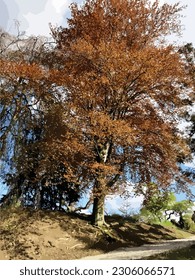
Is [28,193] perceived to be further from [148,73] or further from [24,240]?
[148,73]

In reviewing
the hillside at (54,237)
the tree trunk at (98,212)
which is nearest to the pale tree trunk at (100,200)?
the tree trunk at (98,212)

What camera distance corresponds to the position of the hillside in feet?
51.2

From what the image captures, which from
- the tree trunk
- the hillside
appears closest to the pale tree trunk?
the tree trunk

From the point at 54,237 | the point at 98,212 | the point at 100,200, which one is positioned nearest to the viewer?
the point at 54,237

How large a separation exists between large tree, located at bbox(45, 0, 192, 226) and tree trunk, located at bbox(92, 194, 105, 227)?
0.01 metres

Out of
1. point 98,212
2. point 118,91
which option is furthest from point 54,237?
point 118,91

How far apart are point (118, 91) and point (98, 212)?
20.2 feet

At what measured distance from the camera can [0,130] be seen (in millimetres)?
19297

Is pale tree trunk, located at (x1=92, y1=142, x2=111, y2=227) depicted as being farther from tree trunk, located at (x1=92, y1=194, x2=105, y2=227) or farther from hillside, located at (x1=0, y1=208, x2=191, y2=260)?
hillside, located at (x1=0, y1=208, x2=191, y2=260)

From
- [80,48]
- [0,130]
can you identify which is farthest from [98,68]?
[0,130]

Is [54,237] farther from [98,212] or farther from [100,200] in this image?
[100,200]

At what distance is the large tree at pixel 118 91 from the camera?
18.2m

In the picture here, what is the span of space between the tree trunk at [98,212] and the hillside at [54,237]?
0.42 meters

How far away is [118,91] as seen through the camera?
63.2ft
